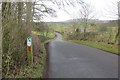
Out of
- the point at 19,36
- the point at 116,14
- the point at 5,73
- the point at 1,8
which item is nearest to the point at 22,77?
the point at 5,73

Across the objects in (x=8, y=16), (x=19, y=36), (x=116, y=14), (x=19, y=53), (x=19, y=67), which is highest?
(x=116, y=14)

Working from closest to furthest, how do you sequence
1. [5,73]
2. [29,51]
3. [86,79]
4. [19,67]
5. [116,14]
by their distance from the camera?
[5,73] → [19,67] → [86,79] → [29,51] → [116,14]

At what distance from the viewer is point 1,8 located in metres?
6.46

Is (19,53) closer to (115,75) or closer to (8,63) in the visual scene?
(8,63)

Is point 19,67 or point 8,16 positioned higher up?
point 8,16

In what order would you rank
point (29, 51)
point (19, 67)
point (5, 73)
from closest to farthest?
point (5, 73) → point (19, 67) → point (29, 51)

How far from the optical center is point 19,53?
291 inches

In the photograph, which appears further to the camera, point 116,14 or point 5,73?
point 116,14

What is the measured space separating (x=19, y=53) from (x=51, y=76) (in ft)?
5.76

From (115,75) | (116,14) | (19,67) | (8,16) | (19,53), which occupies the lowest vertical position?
(115,75)

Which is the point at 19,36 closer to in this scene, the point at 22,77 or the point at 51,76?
the point at 22,77

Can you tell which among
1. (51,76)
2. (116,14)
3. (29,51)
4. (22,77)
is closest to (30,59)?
(29,51)

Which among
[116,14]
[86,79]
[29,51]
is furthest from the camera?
[116,14]

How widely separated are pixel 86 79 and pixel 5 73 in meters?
3.16
